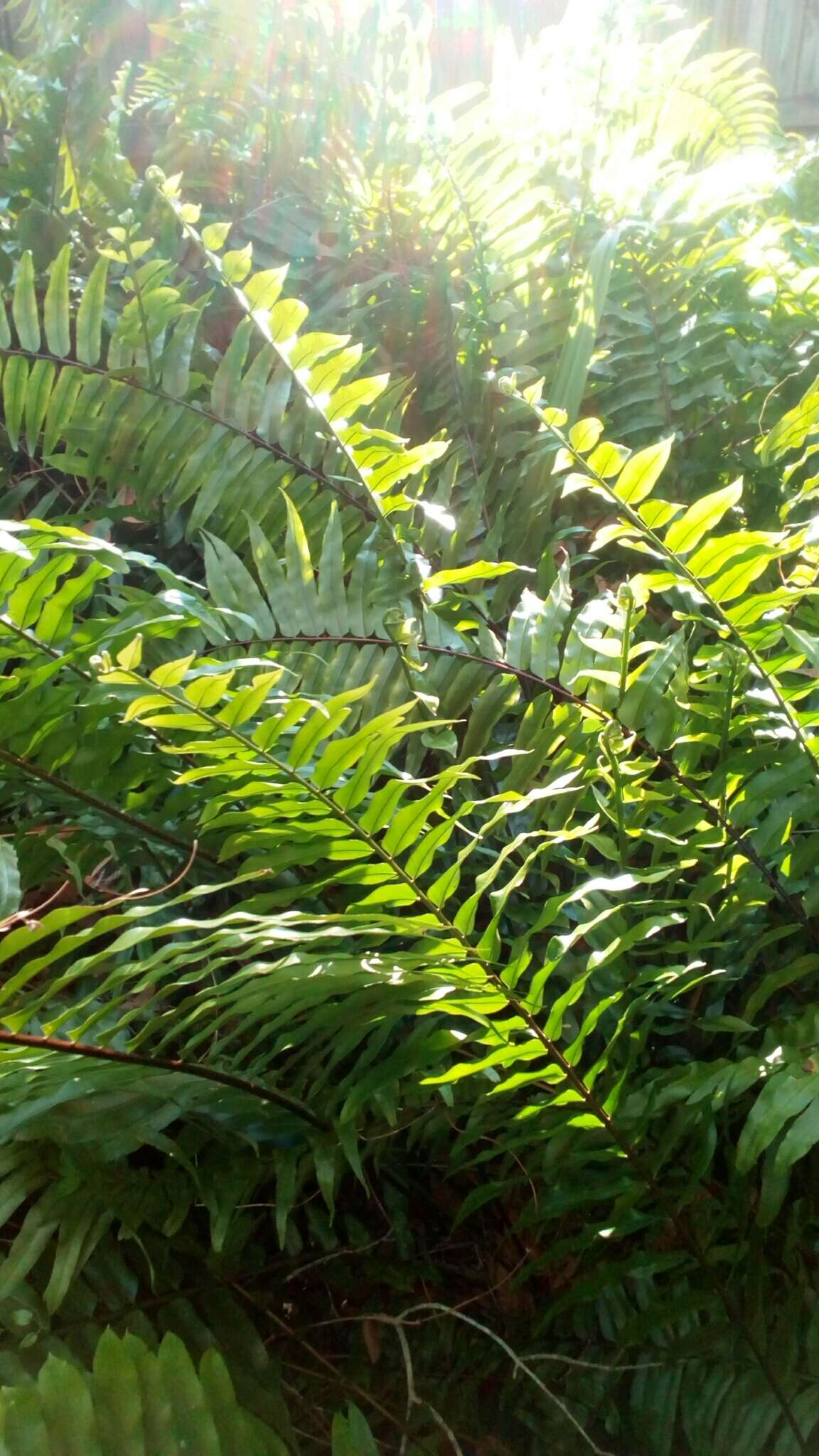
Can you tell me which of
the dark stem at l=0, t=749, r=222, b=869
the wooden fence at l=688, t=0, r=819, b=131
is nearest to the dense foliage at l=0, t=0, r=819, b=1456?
the dark stem at l=0, t=749, r=222, b=869

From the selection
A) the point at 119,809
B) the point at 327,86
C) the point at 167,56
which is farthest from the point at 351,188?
the point at 119,809

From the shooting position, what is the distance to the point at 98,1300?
65 centimetres

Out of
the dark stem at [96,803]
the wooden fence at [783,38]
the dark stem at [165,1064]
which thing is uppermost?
the wooden fence at [783,38]

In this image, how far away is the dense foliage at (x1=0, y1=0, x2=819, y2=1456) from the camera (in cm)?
55

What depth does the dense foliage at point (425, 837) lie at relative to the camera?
1.80 ft

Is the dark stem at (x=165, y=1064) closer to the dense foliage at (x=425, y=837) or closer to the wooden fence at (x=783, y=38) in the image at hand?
the dense foliage at (x=425, y=837)

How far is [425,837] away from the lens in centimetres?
55

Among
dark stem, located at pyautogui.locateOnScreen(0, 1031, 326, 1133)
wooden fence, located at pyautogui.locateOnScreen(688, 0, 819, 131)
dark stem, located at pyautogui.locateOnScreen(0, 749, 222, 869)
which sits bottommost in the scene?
dark stem, located at pyautogui.locateOnScreen(0, 1031, 326, 1133)

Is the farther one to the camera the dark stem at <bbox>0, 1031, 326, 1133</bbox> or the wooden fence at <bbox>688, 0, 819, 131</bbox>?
the wooden fence at <bbox>688, 0, 819, 131</bbox>

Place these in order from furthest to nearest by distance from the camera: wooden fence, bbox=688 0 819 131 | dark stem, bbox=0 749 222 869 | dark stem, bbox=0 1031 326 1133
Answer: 1. wooden fence, bbox=688 0 819 131
2. dark stem, bbox=0 749 222 869
3. dark stem, bbox=0 1031 326 1133

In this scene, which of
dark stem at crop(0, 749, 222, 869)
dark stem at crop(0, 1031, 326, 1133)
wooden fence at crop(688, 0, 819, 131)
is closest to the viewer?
dark stem at crop(0, 1031, 326, 1133)

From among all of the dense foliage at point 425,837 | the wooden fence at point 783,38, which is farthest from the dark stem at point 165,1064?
the wooden fence at point 783,38

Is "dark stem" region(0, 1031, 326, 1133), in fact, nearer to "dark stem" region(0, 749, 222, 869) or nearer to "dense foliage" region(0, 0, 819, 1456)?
"dense foliage" region(0, 0, 819, 1456)

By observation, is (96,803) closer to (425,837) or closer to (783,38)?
(425,837)
